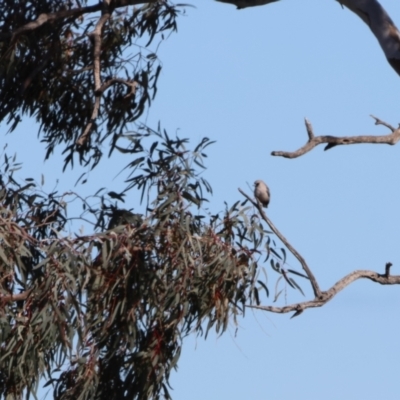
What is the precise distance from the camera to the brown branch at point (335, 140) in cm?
419

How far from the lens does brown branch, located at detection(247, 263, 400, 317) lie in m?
4.48

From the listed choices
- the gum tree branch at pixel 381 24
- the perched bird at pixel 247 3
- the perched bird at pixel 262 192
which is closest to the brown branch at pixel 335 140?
the gum tree branch at pixel 381 24

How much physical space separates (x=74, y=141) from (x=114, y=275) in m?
1.83

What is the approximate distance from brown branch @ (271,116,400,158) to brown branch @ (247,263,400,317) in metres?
0.50

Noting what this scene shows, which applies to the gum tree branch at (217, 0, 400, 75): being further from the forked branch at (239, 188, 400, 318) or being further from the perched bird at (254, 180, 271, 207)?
the perched bird at (254, 180, 271, 207)

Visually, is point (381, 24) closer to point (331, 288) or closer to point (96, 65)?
point (331, 288)

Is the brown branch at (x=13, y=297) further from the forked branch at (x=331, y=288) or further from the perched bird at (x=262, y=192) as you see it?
the perched bird at (x=262, y=192)

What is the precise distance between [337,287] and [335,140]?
613mm

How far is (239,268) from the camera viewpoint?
16.8 feet

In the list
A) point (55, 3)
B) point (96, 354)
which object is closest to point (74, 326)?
point (96, 354)

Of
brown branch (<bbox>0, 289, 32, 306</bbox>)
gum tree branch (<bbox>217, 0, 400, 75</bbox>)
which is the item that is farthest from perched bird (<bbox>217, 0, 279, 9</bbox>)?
brown branch (<bbox>0, 289, 32, 306</bbox>)

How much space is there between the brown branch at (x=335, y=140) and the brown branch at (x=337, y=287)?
496mm

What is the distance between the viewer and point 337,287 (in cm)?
457

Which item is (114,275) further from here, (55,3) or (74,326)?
(55,3)
